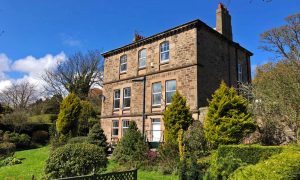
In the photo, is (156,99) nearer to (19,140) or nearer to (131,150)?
(131,150)

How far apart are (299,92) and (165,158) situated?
7.19 metres

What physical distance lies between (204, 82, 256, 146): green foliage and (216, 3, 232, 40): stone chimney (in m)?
9.10

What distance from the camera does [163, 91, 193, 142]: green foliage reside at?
17172 mm

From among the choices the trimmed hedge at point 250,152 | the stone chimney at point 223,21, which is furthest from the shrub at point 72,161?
the stone chimney at point 223,21

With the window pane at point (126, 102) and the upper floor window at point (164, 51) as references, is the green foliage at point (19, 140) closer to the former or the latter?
the window pane at point (126, 102)

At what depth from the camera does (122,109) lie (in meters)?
24.3

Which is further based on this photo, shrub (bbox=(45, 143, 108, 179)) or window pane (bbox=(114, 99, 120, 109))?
window pane (bbox=(114, 99, 120, 109))

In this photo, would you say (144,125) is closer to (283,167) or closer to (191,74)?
(191,74)

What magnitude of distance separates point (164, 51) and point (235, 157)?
1258 cm

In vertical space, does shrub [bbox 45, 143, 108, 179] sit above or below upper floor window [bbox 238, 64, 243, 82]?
below

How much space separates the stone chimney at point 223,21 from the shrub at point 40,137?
23.4m

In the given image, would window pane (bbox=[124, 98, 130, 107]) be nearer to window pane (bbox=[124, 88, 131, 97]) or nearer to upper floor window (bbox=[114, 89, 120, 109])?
window pane (bbox=[124, 88, 131, 97])

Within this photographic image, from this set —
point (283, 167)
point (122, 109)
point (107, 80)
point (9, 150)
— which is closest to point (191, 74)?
point (122, 109)

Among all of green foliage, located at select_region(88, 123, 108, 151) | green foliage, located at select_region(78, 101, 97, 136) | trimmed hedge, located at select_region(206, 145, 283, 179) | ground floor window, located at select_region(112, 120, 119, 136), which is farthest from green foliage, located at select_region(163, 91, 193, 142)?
green foliage, located at select_region(78, 101, 97, 136)
